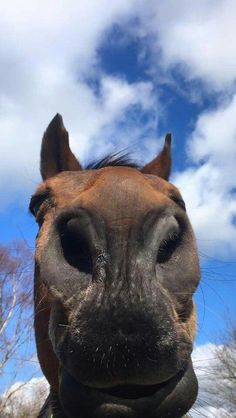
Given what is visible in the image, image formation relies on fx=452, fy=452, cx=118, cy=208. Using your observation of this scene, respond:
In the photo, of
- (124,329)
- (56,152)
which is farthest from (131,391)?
(56,152)

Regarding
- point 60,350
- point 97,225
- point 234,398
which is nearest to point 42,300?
point 60,350

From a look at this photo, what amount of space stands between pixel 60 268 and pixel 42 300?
857 millimetres

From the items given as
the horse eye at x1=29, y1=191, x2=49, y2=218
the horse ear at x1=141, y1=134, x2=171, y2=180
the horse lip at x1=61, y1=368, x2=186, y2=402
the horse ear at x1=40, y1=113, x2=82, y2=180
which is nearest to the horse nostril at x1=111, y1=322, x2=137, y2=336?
the horse lip at x1=61, y1=368, x2=186, y2=402

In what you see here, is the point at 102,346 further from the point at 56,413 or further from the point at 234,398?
the point at 234,398

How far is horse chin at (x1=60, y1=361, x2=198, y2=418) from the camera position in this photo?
2.38 metres

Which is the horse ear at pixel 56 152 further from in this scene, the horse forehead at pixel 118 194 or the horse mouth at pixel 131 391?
the horse mouth at pixel 131 391

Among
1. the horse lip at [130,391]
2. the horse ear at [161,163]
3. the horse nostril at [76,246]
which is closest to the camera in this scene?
the horse lip at [130,391]

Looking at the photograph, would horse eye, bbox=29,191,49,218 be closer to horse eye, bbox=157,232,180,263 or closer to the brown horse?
the brown horse

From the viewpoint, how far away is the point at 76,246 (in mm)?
2662

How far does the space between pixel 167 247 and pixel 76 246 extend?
0.54 meters

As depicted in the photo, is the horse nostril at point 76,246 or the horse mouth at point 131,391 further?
the horse nostril at point 76,246

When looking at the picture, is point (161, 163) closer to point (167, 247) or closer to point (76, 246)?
point (167, 247)

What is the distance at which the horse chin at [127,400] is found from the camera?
2379 millimetres

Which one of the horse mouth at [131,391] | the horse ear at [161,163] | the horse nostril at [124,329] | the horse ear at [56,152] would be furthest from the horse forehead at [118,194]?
the horse ear at [161,163]
